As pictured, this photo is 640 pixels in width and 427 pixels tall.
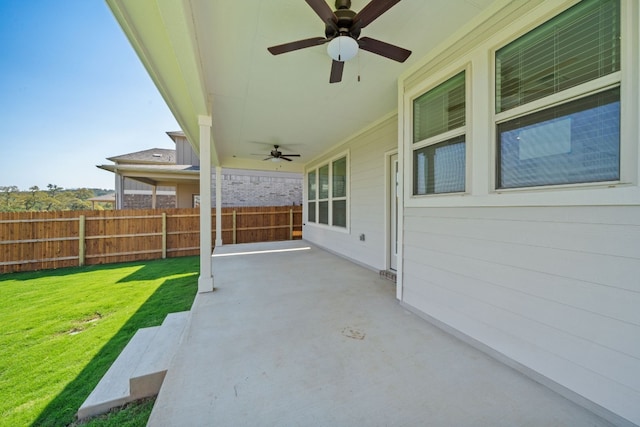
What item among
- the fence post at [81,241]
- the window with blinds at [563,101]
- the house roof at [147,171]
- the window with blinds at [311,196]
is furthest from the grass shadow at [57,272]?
the window with blinds at [563,101]

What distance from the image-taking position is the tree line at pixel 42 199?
12.7 m

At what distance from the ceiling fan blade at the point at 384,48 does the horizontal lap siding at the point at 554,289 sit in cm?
158

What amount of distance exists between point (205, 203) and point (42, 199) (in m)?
19.4

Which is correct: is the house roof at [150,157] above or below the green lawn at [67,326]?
above

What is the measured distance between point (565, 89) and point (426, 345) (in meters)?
2.27

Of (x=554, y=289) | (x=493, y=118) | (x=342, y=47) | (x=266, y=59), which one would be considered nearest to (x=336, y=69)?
(x=342, y=47)

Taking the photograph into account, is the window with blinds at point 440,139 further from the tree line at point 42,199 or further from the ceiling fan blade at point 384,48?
the tree line at point 42,199

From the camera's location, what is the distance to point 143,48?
2.29 m

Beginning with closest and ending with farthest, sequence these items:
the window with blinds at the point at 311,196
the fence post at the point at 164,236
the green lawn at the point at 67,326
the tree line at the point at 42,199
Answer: the green lawn at the point at 67,326, the fence post at the point at 164,236, the window with blinds at the point at 311,196, the tree line at the point at 42,199

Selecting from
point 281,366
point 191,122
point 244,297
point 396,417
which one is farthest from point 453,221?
point 191,122

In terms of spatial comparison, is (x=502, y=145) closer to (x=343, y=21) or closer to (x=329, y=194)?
(x=343, y=21)

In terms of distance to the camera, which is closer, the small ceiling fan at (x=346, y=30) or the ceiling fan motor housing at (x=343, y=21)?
the small ceiling fan at (x=346, y=30)

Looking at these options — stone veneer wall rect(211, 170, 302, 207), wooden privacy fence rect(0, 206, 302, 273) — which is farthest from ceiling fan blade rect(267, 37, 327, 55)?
stone veneer wall rect(211, 170, 302, 207)

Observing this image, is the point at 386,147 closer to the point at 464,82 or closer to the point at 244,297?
the point at 464,82
